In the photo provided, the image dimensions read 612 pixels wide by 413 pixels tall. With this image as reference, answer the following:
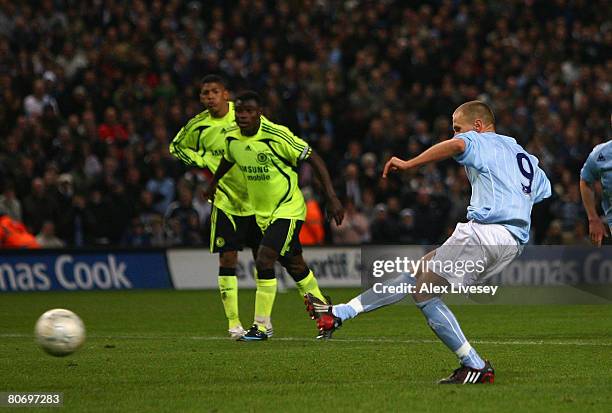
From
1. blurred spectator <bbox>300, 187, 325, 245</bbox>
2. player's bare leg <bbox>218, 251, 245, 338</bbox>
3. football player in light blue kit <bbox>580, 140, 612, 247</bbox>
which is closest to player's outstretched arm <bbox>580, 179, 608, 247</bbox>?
football player in light blue kit <bbox>580, 140, 612, 247</bbox>

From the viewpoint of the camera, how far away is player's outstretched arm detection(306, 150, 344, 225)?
12023 millimetres

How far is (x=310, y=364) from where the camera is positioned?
10.3 metres

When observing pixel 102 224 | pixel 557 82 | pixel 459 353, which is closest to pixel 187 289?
pixel 102 224

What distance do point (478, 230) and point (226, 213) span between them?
193 inches

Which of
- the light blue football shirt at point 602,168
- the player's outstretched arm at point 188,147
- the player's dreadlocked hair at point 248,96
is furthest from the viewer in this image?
the player's outstretched arm at point 188,147

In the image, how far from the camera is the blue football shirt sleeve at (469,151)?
8.73 m

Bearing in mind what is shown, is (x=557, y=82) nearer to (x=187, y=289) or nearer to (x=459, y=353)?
(x=187, y=289)

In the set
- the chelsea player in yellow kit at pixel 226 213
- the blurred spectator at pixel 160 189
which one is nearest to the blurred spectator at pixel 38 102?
the blurred spectator at pixel 160 189

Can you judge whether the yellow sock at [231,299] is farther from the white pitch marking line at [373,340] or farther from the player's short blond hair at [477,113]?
the player's short blond hair at [477,113]

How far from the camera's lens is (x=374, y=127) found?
925 inches

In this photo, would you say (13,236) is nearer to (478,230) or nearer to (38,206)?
(38,206)

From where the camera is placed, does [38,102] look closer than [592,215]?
No

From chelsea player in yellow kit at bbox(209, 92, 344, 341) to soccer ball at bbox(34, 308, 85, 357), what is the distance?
11.1ft

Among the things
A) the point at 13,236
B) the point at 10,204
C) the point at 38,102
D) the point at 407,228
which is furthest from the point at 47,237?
the point at 407,228
